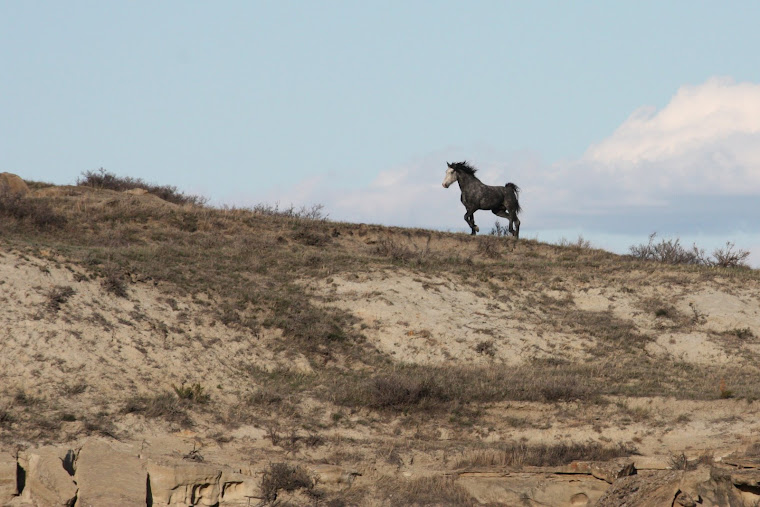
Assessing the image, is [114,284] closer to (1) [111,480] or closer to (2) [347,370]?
(2) [347,370]

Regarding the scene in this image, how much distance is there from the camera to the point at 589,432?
61.9 ft

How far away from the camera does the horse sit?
3591 centimetres

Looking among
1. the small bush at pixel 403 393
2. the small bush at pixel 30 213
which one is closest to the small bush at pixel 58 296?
the small bush at pixel 403 393

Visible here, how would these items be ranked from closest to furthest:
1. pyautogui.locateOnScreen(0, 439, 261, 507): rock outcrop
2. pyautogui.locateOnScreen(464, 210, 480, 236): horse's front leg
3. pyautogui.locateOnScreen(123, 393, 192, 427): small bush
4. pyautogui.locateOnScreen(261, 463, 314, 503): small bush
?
1. pyautogui.locateOnScreen(0, 439, 261, 507): rock outcrop
2. pyautogui.locateOnScreen(261, 463, 314, 503): small bush
3. pyautogui.locateOnScreen(123, 393, 192, 427): small bush
4. pyautogui.locateOnScreen(464, 210, 480, 236): horse's front leg

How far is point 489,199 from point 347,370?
15.4 meters

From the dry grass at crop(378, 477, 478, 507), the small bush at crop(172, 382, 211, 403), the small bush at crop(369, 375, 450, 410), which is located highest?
the small bush at crop(369, 375, 450, 410)

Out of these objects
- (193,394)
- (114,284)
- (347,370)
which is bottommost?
(193,394)

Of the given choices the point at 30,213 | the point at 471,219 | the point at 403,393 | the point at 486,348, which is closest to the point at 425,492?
the point at 403,393

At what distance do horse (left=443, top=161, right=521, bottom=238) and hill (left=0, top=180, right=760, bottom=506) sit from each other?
465cm

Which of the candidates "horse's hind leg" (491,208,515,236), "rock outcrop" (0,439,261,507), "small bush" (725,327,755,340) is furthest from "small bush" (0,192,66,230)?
"small bush" (725,327,755,340)

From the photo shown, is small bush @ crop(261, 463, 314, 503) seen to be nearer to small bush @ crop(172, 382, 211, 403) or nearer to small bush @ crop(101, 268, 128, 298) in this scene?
small bush @ crop(172, 382, 211, 403)

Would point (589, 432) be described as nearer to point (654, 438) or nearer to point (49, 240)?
point (654, 438)

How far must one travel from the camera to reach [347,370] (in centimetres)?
2219

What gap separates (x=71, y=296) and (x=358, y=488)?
9016mm
